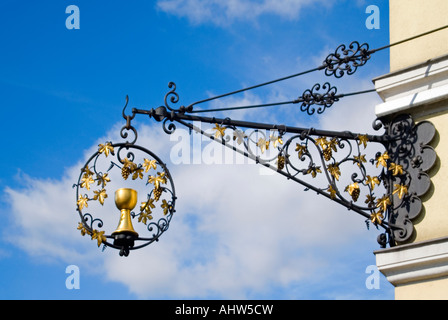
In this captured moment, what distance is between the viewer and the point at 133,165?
25.4 feet


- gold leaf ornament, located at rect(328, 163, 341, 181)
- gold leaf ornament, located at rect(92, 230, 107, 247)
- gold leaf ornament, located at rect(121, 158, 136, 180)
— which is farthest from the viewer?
gold leaf ornament, located at rect(328, 163, 341, 181)

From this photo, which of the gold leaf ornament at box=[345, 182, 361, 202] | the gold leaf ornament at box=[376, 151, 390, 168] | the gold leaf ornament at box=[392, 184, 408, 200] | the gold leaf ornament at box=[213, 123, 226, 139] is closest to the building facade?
the gold leaf ornament at box=[392, 184, 408, 200]

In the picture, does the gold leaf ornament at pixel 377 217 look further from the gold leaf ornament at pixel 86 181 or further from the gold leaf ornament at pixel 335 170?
the gold leaf ornament at pixel 86 181

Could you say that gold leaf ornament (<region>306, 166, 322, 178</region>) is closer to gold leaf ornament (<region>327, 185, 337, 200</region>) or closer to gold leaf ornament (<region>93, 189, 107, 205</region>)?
gold leaf ornament (<region>327, 185, 337, 200</region>)

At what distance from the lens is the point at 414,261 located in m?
7.54

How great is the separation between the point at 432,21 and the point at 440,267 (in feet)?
7.75

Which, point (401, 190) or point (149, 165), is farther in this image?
point (401, 190)

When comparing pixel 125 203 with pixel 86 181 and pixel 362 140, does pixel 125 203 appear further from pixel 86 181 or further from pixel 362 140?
pixel 362 140

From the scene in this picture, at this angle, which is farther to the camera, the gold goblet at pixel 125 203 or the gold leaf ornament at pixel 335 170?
the gold leaf ornament at pixel 335 170

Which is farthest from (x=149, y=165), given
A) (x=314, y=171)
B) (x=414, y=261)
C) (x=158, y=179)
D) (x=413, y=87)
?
(x=413, y=87)

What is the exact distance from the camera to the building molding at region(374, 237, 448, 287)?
7418 mm

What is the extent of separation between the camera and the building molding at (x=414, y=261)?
7.42m

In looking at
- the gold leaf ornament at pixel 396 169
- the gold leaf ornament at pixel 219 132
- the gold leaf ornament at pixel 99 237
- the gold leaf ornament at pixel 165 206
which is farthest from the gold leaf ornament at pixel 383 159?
the gold leaf ornament at pixel 99 237
